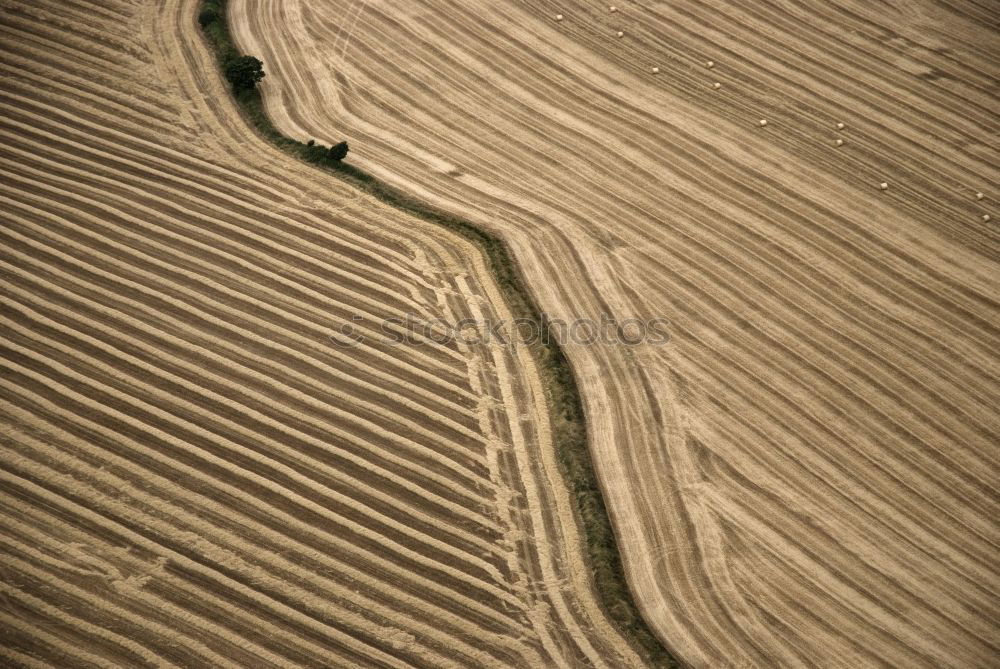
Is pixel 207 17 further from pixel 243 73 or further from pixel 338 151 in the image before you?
pixel 338 151

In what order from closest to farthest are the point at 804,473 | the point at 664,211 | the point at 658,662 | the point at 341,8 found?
1. the point at 658,662
2. the point at 804,473
3. the point at 664,211
4. the point at 341,8

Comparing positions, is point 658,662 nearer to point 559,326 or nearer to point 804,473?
point 804,473

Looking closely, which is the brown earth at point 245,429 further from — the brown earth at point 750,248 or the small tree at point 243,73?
the brown earth at point 750,248

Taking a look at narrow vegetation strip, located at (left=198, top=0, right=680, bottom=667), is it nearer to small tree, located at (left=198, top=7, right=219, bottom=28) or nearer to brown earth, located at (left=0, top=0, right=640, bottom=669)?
small tree, located at (left=198, top=7, right=219, bottom=28)

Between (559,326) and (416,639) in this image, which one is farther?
(559,326)

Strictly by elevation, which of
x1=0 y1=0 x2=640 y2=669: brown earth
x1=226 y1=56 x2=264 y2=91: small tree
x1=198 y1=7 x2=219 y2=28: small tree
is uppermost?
x1=198 y1=7 x2=219 y2=28: small tree

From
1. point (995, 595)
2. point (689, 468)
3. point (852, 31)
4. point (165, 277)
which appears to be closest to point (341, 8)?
point (165, 277)

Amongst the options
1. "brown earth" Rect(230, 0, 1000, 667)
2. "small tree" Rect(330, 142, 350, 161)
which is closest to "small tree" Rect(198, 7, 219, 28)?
"brown earth" Rect(230, 0, 1000, 667)
